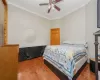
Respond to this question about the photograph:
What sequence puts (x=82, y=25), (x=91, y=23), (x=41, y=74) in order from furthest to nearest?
(x=82, y=25), (x=91, y=23), (x=41, y=74)

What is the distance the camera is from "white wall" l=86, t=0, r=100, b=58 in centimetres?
344

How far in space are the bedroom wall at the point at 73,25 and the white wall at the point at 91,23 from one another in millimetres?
389

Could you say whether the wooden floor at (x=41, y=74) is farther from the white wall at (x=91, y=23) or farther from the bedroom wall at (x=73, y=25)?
the bedroom wall at (x=73, y=25)

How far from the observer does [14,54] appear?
1296 millimetres

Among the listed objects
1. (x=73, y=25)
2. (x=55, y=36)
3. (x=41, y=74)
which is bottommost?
(x=41, y=74)

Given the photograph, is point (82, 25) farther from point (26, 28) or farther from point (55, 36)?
point (26, 28)

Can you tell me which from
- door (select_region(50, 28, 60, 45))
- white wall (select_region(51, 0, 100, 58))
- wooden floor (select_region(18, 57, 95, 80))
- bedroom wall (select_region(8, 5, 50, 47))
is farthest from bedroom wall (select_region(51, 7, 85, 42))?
wooden floor (select_region(18, 57, 95, 80))

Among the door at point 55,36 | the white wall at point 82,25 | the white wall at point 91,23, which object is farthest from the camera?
the door at point 55,36

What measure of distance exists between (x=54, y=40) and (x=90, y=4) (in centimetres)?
338

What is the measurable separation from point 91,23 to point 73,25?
1.36 m

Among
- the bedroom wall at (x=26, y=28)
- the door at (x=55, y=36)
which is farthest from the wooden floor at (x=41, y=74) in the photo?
the door at (x=55, y=36)

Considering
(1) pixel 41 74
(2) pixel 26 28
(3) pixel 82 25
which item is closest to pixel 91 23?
(3) pixel 82 25

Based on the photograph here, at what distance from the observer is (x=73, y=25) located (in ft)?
16.1

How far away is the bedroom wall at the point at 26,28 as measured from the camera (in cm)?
425
